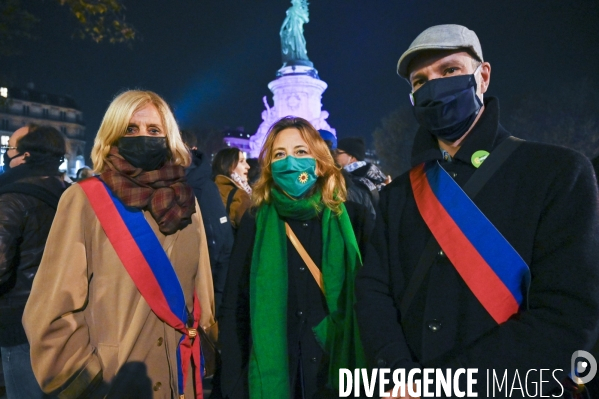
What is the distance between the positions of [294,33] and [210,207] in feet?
82.6

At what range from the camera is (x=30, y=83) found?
6700 cm

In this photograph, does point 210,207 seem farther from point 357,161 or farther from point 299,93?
point 299,93

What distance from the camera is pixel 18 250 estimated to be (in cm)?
295

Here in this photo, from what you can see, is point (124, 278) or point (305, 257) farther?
point (305, 257)

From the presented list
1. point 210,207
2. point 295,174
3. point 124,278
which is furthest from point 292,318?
point 210,207

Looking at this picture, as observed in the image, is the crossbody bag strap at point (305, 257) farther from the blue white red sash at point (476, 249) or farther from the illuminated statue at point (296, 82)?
the illuminated statue at point (296, 82)

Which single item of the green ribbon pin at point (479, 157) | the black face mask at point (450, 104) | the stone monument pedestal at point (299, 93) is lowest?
the green ribbon pin at point (479, 157)

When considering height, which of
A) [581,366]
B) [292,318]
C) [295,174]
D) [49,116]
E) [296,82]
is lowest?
[581,366]

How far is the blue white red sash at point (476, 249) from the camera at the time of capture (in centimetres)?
168

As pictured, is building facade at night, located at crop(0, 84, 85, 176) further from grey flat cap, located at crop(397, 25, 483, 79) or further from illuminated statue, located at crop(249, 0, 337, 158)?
grey flat cap, located at crop(397, 25, 483, 79)

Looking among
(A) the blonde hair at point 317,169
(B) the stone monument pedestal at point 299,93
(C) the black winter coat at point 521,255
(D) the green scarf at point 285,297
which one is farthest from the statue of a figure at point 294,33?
(C) the black winter coat at point 521,255

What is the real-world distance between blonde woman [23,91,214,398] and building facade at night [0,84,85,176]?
2586 inches

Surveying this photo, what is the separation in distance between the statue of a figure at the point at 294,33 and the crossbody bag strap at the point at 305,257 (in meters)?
25.8

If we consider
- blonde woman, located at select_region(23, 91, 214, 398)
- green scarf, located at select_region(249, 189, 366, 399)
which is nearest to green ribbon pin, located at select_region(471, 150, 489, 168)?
green scarf, located at select_region(249, 189, 366, 399)
